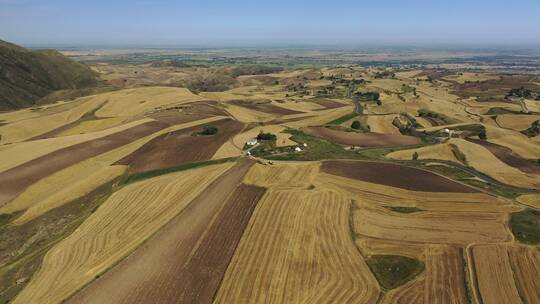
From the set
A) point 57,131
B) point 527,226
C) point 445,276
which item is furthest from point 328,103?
point 445,276

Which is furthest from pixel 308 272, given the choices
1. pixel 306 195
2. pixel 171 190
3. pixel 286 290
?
pixel 171 190

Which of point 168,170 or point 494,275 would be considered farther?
point 168,170

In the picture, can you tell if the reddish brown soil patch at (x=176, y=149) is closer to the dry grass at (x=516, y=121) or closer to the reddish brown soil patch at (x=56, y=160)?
the reddish brown soil patch at (x=56, y=160)

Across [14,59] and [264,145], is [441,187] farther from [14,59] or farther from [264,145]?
[14,59]

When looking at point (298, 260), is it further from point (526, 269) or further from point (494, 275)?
point (526, 269)

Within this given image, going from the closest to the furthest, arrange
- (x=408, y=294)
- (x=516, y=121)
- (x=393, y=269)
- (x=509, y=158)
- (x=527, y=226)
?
(x=408, y=294) < (x=393, y=269) < (x=527, y=226) < (x=509, y=158) < (x=516, y=121)

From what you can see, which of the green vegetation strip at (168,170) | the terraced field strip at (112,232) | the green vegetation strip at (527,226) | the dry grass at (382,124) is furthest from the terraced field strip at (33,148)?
the green vegetation strip at (527,226)

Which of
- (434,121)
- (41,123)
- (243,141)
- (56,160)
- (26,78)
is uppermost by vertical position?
(26,78)

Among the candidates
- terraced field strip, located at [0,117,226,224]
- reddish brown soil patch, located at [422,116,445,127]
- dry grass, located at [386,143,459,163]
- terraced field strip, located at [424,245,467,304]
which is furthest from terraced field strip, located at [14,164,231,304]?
reddish brown soil patch, located at [422,116,445,127]
